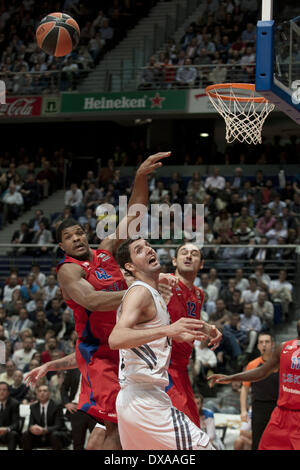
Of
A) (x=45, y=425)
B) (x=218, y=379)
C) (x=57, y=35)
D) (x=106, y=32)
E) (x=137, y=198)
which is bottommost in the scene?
(x=45, y=425)

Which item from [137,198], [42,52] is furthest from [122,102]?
[137,198]

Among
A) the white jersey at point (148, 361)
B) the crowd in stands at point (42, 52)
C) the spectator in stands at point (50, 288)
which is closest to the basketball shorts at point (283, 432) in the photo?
the white jersey at point (148, 361)

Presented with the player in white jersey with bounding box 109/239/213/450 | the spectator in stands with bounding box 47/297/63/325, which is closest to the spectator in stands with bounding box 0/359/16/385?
the spectator in stands with bounding box 47/297/63/325

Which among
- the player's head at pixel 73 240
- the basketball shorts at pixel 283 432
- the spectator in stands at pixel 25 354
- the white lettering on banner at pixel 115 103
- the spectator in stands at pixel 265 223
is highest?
the white lettering on banner at pixel 115 103

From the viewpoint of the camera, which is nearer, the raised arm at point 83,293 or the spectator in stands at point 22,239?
the raised arm at point 83,293

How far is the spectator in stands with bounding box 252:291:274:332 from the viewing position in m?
12.1

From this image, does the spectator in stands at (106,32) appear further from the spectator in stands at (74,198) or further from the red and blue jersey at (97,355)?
the red and blue jersey at (97,355)

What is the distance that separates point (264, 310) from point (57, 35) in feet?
19.1

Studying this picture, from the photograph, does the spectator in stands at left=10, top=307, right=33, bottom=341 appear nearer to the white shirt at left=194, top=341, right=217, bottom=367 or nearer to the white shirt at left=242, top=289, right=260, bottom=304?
the white shirt at left=194, top=341, right=217, bottom=367

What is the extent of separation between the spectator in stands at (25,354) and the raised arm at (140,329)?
8132mm

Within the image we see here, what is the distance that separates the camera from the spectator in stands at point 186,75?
18.3 m

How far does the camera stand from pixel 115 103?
62.6ft

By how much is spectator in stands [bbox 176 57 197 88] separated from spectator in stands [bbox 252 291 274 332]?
777cm

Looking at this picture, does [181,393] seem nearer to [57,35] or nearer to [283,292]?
[57,35]
